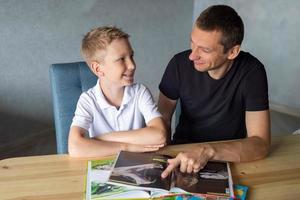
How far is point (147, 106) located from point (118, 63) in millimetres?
205

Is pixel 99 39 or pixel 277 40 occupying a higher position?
pixel 99 39

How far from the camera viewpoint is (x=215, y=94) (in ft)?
5.48

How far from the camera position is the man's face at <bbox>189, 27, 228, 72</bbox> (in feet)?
5.15

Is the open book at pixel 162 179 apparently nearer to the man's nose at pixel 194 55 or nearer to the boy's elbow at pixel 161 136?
the boy's elbow at pixel 161 136

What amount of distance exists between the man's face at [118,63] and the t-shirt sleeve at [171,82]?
274 mm

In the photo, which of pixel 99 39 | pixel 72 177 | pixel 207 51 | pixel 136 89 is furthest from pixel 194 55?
pixel 72 177

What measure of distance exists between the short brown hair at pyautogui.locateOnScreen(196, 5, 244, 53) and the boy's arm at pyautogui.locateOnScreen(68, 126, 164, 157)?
563 mm

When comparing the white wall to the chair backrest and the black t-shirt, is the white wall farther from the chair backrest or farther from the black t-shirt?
the chair backrest

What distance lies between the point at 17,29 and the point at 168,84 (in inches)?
49.9

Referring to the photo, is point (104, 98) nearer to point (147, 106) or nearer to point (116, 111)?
point (116, 111)

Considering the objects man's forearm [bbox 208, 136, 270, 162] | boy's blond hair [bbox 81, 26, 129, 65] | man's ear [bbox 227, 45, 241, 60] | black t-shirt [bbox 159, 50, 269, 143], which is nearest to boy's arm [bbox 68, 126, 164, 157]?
man's forearm [bbox 208, 136, 270, 162]

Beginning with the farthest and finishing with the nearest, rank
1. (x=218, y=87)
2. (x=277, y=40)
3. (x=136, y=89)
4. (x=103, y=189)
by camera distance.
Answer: (x=277, y=40), (x=218, y=87), (x=136, y=89), (x=103, y=189)

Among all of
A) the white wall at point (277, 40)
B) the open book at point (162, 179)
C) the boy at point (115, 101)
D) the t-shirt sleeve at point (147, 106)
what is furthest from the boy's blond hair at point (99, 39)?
the white wall at point (277, 40)

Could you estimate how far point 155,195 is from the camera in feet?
3.59
